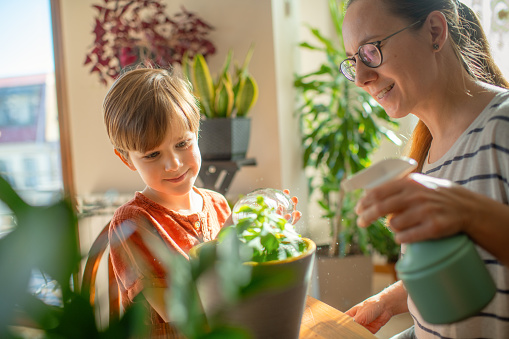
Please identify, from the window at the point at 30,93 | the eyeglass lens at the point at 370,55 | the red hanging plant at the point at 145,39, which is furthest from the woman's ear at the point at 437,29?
the window at the point at 30,93

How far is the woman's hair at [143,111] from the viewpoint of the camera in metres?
0.88

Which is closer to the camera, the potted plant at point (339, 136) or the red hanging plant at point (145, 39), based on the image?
the red hanging plant at point (145, 39)

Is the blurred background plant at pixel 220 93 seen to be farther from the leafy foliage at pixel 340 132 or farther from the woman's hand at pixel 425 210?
the woman's hand at pixel 425 210

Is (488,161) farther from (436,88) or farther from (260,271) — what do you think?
(260,271)

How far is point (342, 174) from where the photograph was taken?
8.52 ft

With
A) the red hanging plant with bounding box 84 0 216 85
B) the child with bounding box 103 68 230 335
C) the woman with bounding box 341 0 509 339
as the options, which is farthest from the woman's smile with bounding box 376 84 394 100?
the red hanging plant with bounding box 84 0 216 85

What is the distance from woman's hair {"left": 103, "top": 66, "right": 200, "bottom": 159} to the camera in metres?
0.88

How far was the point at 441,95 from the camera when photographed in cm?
85

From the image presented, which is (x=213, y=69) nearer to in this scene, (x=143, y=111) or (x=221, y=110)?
(x=221, y=110)

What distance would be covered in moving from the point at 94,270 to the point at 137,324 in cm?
78

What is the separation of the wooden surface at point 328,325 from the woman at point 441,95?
0.12m

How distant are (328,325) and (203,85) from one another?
1413mm

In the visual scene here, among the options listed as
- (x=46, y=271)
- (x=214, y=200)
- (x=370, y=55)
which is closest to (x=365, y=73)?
(x=370, y=55)

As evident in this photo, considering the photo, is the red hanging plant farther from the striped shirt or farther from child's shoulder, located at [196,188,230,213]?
the striped shirt
